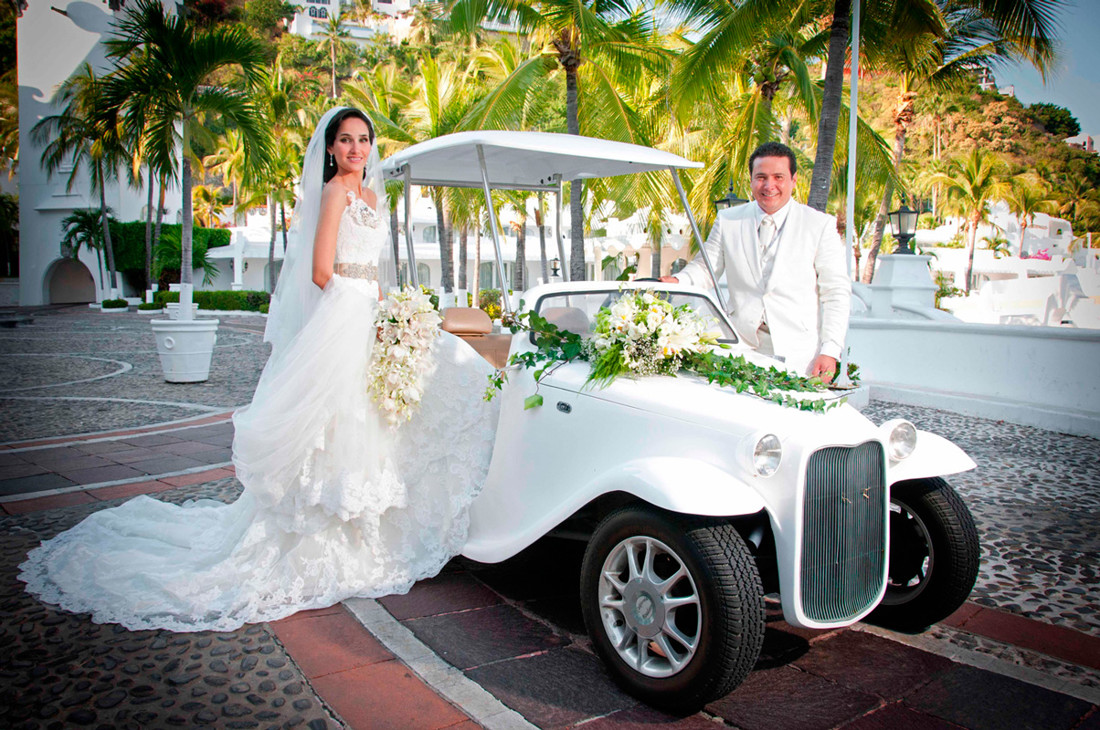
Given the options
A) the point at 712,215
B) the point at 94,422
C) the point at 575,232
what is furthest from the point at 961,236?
the point at 94,422

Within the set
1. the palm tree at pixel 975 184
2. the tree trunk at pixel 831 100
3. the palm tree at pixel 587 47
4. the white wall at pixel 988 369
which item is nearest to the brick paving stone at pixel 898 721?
the white wall at pixel 988 369

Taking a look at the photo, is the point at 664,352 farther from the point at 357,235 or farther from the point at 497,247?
the point at 357,235

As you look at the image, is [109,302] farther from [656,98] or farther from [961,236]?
Result: [961,236]

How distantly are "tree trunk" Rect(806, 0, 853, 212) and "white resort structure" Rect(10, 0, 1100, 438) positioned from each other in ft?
5.80

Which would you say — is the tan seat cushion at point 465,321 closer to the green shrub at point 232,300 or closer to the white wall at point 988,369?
the white wall at point 988,369

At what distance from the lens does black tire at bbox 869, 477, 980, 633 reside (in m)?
2.95

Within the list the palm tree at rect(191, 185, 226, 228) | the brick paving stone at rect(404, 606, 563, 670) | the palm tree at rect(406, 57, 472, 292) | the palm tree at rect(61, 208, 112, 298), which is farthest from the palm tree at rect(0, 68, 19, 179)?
the brick paving stone at rect(404, 606, 563, 670)

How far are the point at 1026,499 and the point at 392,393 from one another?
15.6ft

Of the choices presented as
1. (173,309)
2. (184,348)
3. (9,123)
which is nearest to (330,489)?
(184,348)

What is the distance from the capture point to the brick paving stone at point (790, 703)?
2514 millimetres

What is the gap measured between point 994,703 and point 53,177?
153 ft

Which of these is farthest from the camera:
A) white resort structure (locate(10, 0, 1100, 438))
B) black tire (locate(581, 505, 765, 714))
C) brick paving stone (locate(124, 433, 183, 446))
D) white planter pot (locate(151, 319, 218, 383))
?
white planter pot (locate(151, 319, 218, 383))

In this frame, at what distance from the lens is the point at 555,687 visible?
2.72m

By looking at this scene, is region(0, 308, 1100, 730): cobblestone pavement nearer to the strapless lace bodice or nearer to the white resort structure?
the strapless lace bodice
